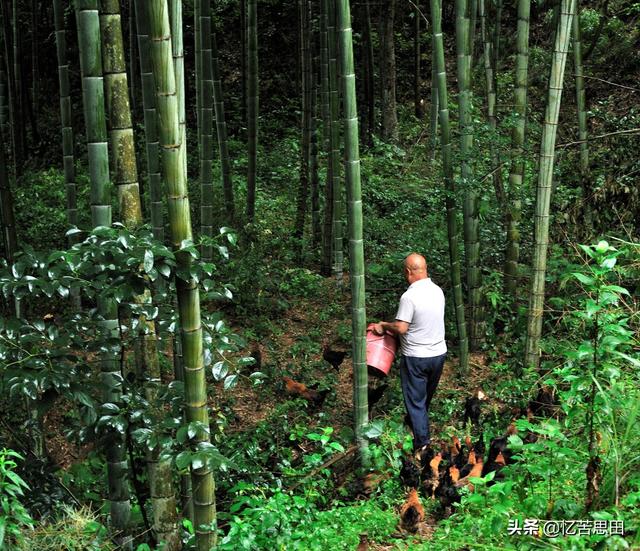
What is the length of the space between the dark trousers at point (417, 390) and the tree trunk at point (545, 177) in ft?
2.57

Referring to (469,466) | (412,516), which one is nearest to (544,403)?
(469,466)

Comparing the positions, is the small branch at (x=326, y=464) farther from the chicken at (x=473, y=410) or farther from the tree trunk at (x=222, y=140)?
the tree trunk at (x=222, y=140)

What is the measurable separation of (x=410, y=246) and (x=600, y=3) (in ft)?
19.8

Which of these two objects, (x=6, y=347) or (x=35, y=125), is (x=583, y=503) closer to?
(x=6, y=347)

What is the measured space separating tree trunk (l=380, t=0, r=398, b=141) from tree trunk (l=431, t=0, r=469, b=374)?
17.4 ft

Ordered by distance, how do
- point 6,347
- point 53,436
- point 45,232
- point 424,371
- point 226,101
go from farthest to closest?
point 226,101, point 45,232, point 53,436, point 424,371, point 6,347

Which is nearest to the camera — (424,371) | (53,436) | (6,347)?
(6,347)

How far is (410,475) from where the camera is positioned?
3766 millimetres

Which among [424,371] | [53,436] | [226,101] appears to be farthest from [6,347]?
[226,101]

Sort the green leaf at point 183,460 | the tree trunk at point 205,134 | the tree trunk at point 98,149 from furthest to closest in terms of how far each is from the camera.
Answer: the tree trunk at point 205,134, the tree trunk at point 98,149, the green leaf at point 183,460

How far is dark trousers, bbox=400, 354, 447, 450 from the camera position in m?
4.29

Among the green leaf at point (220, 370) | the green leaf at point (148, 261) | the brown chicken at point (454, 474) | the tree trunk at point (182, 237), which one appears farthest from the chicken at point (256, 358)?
the green leaf at point (148, 261)

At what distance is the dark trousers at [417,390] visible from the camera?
429 cm

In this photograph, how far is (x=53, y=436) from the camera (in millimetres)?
5059
